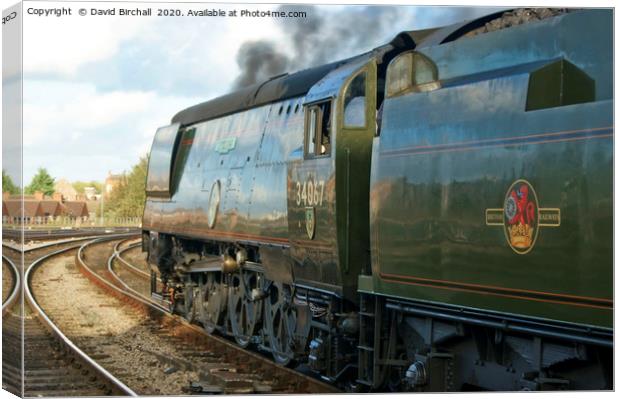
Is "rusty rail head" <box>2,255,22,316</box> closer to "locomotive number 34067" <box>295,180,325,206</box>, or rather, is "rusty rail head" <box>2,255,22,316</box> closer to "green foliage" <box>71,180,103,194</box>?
"locomotive number 34067" <box>295,180,325,206</box>

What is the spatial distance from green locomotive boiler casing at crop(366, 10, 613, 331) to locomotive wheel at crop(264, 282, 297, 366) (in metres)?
3.66

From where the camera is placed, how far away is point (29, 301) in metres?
19.5

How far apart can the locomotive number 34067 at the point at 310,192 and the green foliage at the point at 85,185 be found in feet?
27.5

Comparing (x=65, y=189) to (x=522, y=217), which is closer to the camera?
(x=522, y=217)

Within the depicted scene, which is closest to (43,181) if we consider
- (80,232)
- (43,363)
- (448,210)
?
(43,363)

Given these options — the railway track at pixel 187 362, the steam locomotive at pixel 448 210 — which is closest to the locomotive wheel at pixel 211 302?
the railway track at pixel 187 362

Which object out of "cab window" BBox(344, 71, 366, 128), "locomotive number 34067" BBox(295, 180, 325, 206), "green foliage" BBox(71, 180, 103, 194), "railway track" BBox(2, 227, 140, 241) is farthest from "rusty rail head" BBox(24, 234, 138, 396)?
"cab window" BBox(344, 71, 366, 128)

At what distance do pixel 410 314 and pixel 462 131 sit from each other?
7.49 ft

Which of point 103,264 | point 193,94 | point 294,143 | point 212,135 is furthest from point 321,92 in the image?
point 103,264

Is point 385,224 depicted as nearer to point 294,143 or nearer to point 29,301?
point 294,143

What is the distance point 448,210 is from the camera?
948 cm

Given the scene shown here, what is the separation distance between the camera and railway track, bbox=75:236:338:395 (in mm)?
12797

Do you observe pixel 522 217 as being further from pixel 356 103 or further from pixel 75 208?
pixel 75 208

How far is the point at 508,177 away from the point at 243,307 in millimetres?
8565
